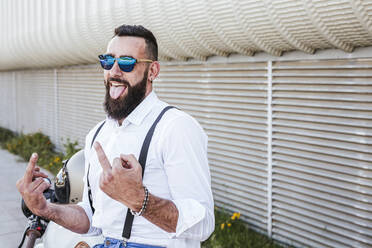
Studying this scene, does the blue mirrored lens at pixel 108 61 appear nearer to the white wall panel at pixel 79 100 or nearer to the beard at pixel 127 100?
the beard at pixel 127 100

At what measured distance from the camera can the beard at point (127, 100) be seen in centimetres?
225

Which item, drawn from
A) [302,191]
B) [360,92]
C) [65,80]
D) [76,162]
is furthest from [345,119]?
[65,80]

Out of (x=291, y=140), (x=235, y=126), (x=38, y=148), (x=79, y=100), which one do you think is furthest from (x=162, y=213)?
(x=38, y=148)

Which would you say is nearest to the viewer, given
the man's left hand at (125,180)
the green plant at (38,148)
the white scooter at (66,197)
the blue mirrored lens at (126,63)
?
the man's left hand at (125,180)

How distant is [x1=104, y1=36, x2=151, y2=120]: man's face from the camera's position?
7.32 ft

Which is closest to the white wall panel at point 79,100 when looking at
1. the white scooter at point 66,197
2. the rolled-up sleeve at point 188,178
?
the white scooter at point 66,197

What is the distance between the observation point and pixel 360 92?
4.10 m

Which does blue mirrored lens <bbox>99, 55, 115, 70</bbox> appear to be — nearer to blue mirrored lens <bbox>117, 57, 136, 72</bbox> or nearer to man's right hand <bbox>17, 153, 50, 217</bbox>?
blue mirrored lens <bbox>117, 57, 136, 72</bbox>

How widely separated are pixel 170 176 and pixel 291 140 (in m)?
3.17

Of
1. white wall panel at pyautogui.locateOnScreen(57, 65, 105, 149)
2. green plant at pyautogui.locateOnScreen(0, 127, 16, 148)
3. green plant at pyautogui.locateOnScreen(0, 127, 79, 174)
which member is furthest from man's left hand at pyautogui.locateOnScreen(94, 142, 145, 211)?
green plant at pyautogui.locateOnScreen(0, 127, 16, 148)

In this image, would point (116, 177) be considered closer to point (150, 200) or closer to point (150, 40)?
point (150, 200)

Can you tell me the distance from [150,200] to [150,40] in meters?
0.86

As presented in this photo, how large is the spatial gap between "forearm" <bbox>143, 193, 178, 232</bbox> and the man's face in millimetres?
567

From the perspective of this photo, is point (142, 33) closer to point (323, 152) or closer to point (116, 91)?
point (116, 91)
